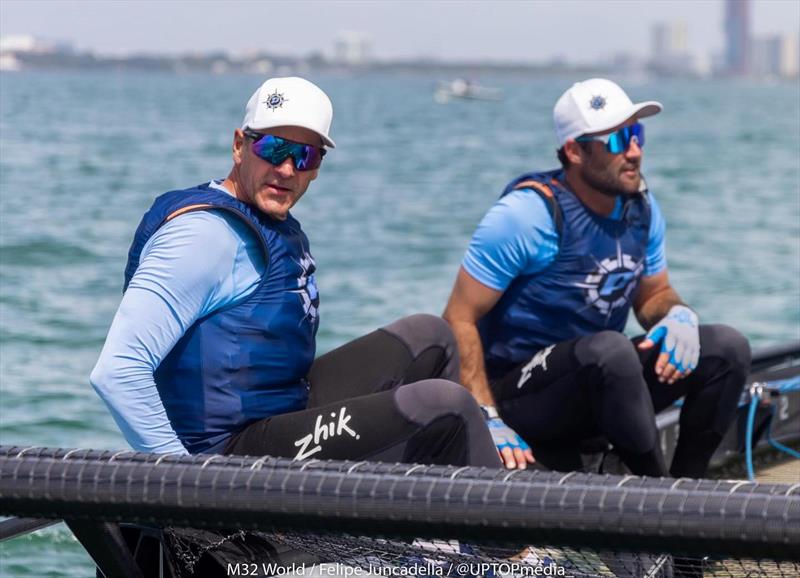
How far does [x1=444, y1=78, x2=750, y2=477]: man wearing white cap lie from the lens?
13.1 ft

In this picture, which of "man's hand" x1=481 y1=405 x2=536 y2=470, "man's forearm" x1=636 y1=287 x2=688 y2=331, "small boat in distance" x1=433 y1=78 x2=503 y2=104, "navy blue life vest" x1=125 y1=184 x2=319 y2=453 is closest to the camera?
"navy blue life vest" x1=125 y1=184 x2=319 y2=453

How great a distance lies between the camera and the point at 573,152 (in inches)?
162

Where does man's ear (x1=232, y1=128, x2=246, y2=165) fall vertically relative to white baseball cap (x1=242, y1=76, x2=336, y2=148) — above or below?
below

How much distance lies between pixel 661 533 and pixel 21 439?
19.3 feet

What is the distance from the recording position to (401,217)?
17781 millimetres

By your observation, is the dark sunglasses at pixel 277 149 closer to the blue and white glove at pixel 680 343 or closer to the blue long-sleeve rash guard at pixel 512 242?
the blue long-sleeve rash guard at pixel 512 242

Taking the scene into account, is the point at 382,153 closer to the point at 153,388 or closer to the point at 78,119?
the point at 78,119

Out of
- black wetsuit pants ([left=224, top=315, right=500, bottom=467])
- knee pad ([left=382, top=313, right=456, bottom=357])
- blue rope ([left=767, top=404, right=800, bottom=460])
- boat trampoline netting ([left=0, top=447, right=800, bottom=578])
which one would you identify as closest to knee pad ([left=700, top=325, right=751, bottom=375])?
knee pad ([left=382, top=313, right=456, bottom=357])

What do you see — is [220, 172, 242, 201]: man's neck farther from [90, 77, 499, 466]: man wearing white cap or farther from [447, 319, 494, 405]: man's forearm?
[447, 319, 494, 405]: man's forearm

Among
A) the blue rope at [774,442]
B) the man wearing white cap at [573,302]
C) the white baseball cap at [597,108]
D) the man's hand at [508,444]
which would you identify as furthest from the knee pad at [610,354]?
the blue rope at [774,442]

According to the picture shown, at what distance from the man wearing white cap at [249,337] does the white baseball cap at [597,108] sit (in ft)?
3.69

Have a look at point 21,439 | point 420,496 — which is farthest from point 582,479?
point 21,439

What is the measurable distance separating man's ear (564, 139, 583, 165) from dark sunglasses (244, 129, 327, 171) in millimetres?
1191

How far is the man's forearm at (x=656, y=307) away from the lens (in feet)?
14.4
